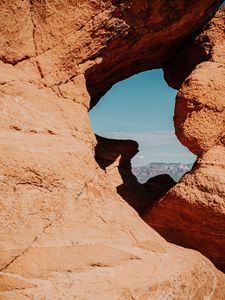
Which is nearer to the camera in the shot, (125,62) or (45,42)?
(45,42)

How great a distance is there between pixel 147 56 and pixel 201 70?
1.96 m

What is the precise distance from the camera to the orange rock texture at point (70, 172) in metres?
4.01

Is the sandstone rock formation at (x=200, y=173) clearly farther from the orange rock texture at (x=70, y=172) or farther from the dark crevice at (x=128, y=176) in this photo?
the dark crevice at (x=128, y=176)

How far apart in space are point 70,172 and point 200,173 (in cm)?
223

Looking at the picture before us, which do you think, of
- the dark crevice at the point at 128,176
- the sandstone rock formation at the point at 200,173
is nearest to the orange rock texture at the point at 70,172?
the sandstone rock formation at the point at 200,173

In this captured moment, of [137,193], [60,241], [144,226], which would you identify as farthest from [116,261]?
[137,193]

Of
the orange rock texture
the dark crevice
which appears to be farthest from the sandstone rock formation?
the dark crevice

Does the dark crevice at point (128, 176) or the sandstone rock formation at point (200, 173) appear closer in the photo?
the sandstone rock formation at point (200, 173)

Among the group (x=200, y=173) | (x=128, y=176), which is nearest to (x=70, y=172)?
(x=200, y=173)

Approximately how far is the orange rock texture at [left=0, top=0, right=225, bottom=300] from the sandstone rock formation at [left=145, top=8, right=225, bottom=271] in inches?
5.1

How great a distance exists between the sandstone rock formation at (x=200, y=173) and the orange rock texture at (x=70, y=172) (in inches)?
5.1

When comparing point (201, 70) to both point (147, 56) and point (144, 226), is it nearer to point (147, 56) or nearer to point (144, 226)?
point (147, 56)

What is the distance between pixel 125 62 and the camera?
7.60 metres

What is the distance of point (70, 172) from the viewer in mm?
4789
